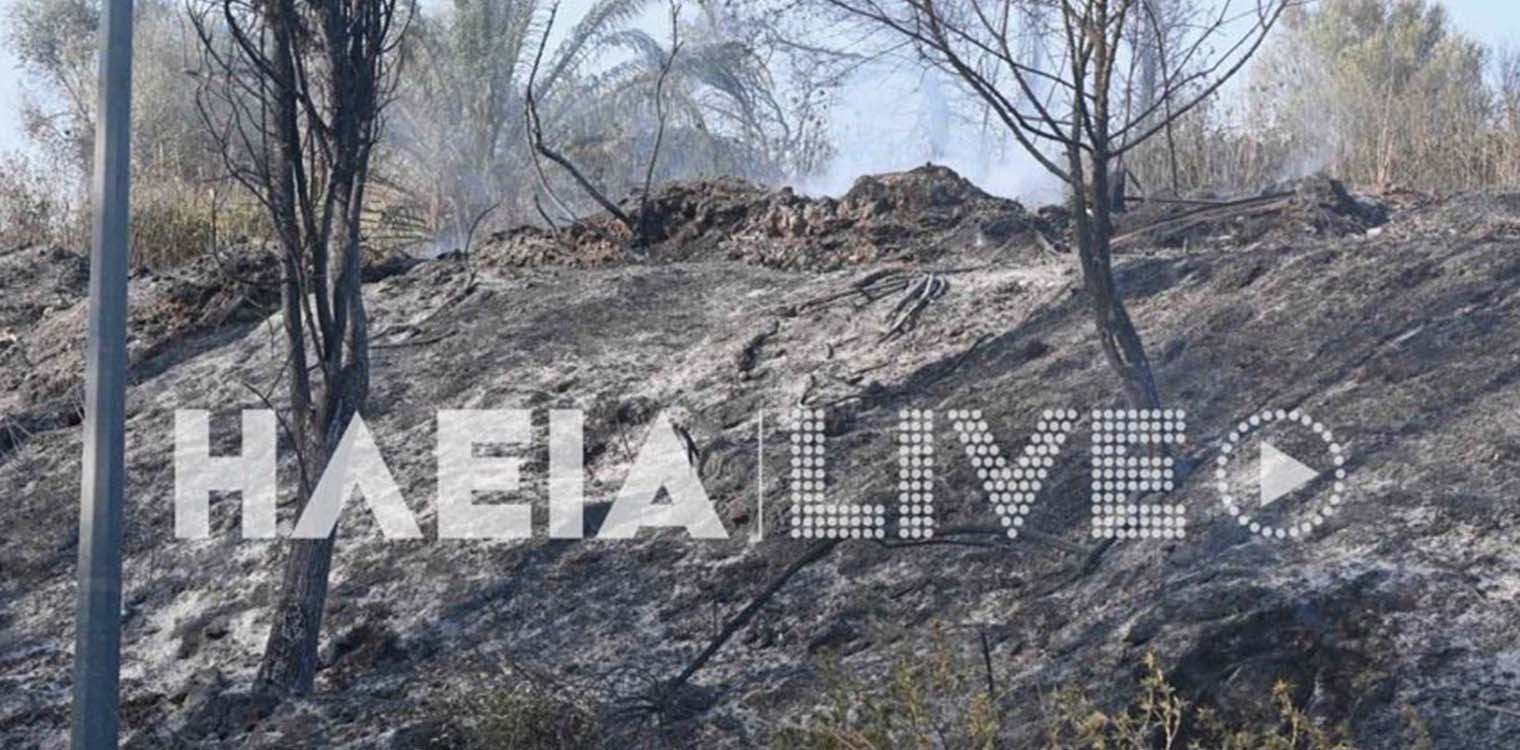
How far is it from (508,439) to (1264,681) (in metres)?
4.47

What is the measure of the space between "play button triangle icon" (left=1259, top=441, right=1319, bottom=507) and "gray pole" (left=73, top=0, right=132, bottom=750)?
159 inches

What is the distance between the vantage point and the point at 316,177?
8898 millimetres

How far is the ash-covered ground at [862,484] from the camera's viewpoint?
293 inches

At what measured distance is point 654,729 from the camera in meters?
7.86

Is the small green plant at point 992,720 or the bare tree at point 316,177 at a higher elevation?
the bare tree at point 316,177

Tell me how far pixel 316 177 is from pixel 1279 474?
383cm

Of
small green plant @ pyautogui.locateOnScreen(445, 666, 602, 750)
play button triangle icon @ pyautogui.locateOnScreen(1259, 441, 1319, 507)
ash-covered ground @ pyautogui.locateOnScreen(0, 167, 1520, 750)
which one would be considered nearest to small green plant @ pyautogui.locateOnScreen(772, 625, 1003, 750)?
ash-covered ground @ pyautogui.locateOnScreen(0, 167, 1520, 750)

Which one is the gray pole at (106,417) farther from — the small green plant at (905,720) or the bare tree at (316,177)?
the small green plant at (905,720)

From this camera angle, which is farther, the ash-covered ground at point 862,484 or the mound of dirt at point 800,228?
the mound of dirt at point 800,228

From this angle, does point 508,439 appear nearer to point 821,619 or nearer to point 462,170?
point 821,619

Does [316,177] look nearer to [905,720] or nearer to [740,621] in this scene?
[740,621]

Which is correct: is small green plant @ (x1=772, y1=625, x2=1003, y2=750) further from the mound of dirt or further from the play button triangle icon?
the mound of dirt

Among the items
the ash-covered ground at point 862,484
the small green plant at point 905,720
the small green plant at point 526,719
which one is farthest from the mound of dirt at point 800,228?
the small green plant at point 905,720

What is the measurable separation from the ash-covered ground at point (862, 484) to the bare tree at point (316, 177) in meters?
0.82
